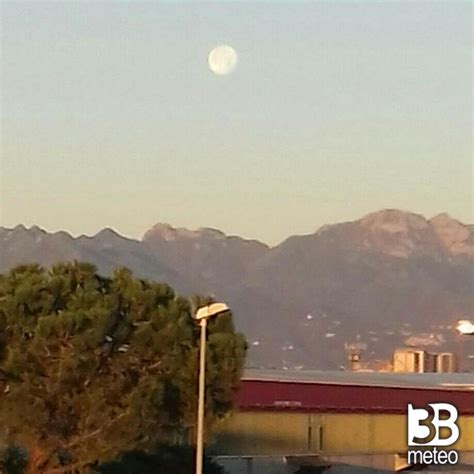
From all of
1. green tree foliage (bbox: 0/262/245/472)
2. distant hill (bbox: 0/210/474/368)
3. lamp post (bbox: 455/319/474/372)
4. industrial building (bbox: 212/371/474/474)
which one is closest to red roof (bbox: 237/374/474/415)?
industrial building (bbox: 212/371/474/474)

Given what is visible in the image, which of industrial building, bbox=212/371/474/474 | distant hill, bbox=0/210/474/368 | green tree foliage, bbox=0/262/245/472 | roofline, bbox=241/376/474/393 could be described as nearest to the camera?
green tree foliage, bbox=0/262/245/472

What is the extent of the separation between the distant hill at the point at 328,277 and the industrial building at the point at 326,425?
3967 centimetres

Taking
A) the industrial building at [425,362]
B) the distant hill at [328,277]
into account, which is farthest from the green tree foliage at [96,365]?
the distant hill at [328,277]

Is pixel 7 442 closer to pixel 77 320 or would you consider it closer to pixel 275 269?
pixel 77 320

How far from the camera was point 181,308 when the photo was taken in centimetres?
2633

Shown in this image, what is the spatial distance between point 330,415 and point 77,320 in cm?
1125

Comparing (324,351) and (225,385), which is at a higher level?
(324,351)

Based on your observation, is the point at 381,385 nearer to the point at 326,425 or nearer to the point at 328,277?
the point at 326,425

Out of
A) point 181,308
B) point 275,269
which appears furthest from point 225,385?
point 275,269

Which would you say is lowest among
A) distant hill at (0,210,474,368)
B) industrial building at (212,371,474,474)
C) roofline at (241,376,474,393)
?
industrial building at (212,371,474,474)

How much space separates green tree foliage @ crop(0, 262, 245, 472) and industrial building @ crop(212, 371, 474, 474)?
6555 millimetres

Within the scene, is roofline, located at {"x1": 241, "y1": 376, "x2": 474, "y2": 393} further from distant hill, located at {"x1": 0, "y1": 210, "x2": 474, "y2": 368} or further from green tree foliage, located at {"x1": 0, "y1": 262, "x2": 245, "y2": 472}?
distant hill, located at {"x1": 0, "y1": 210, "x2": 474, "y2": 368}

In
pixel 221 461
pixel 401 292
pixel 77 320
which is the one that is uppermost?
pixel 401 292

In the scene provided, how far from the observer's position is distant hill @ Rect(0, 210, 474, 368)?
88.9m
